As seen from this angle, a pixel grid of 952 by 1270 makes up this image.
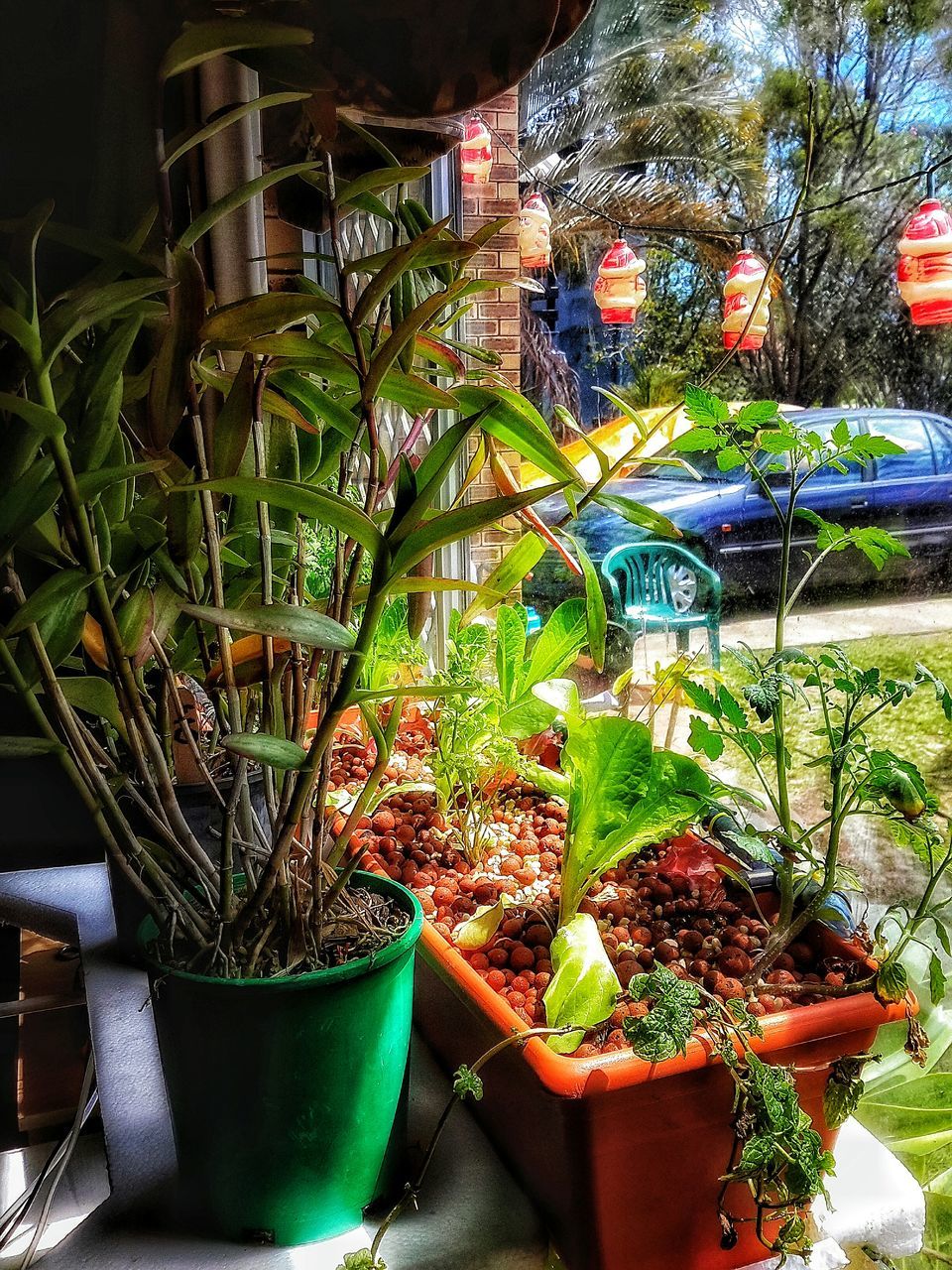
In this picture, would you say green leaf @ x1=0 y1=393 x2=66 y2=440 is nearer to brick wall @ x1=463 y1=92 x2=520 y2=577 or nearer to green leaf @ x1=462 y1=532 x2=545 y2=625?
green leaf @ x1=462 y1=532 x2=545 y2=625

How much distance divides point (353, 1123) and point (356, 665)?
0.30m

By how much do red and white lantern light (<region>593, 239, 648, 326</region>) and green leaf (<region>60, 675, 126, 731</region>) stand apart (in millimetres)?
1182

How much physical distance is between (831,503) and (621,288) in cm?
60

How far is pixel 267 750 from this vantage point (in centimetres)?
49

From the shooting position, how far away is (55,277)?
82cm

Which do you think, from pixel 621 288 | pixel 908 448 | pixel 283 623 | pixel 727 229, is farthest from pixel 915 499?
pixel 283 623

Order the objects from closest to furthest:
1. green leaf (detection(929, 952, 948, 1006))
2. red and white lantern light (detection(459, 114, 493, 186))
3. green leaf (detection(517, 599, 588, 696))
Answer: green leaf (detection(929, 952, 948, 1006)) < green leaf (detection(517, 599, 588, 696)) < red and white lantern light (detection(459, 114, 493, 186))

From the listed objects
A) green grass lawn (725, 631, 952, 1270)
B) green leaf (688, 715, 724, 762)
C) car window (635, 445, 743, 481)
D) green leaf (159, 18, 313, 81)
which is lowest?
green grass lawn (725, 631, 952, 1270)

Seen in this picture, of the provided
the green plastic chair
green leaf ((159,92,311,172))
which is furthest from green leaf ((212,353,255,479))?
the green plastic chair

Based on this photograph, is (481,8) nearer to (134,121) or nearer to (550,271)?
(134,121)

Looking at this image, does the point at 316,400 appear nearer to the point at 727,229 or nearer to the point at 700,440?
the point at 700,440

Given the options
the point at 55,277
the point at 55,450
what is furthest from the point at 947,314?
the point at 55,450

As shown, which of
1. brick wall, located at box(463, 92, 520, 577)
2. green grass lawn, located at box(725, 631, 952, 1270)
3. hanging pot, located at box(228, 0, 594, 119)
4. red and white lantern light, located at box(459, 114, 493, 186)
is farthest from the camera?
brick wall, located at box(463, 92, 520, 577)

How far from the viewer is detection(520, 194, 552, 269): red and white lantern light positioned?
1881 mm
